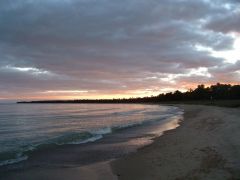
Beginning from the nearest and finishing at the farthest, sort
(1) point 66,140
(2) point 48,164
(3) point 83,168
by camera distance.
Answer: (3) point 83,168, (2) point 48,164, (1) point 66,140

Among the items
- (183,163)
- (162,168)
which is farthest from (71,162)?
(183,163)

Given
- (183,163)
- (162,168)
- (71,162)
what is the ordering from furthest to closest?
(71,162) < (183,163) < (162,168)

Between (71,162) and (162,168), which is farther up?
(162,168)

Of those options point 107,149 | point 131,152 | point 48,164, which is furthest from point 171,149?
point 48,164

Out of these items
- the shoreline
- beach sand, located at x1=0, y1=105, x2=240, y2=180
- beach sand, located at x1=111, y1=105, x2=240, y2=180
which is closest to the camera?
beach sand, located at x1=111, y1=105, x2=240, y2=180

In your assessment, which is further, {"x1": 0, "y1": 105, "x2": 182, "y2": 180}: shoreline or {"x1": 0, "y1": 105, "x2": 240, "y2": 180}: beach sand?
{"x1": 0, "y1": 105, "x2": 182, "y2": 180}: shoreline

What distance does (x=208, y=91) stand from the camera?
561 ft

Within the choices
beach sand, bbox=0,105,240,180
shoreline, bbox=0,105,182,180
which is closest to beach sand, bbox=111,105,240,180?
beach sand, bbox=0,105,240,180

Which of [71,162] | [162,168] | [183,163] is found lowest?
[71,162]

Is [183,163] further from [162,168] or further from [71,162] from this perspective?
[71,162]

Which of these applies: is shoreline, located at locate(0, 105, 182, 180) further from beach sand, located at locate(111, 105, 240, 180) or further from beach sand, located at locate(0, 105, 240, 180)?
beach sand, located at locate(111, 105, 240, 180)

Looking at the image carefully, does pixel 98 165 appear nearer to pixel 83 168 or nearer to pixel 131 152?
pixel 83 168

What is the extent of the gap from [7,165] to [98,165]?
448cm

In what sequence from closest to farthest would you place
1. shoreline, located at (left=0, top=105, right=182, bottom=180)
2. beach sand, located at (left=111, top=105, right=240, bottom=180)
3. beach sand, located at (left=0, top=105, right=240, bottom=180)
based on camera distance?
1. beach sand, located at (left=111, top=105, right=240, bottom=180)
2. beach sand, located at (left=0, top=105, right=240, bottom=180)
3. shoreline, located at (left=0, top=105, right=182, bottom=180)
